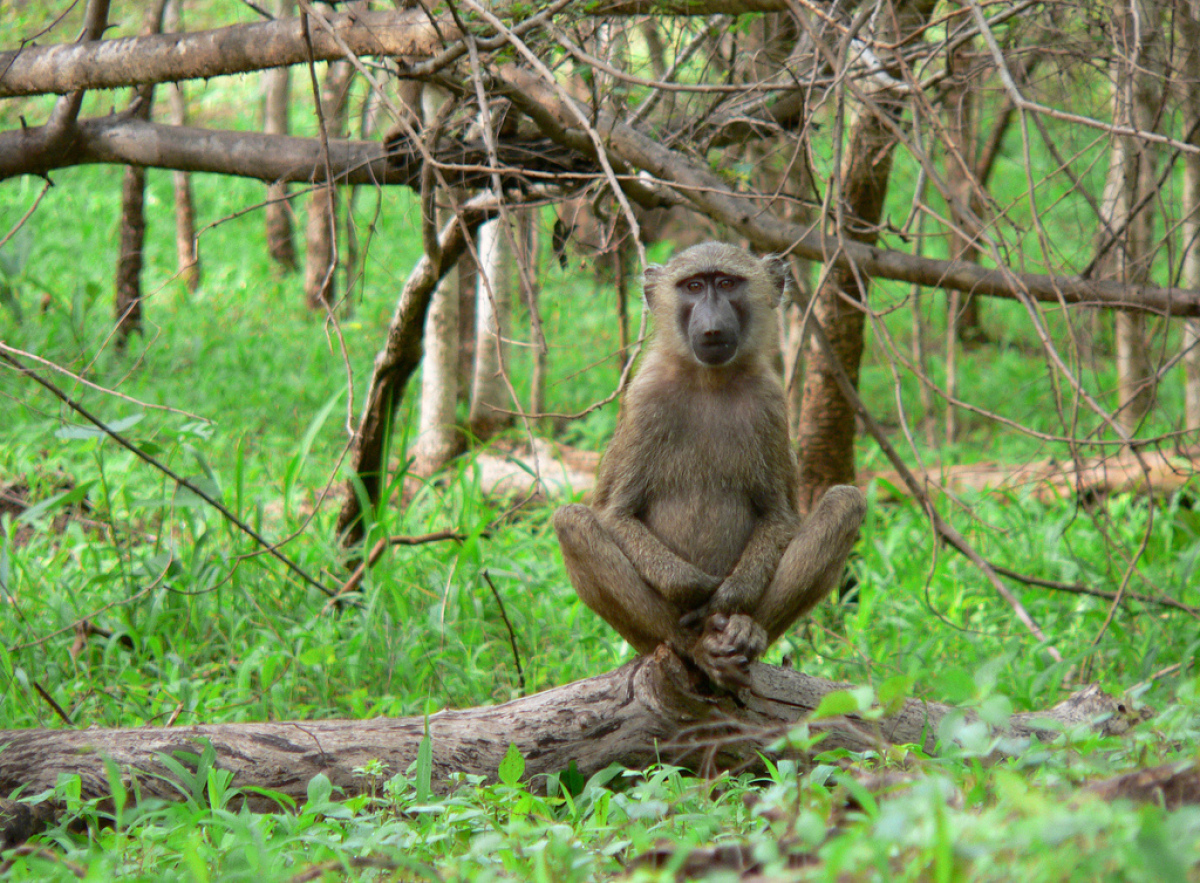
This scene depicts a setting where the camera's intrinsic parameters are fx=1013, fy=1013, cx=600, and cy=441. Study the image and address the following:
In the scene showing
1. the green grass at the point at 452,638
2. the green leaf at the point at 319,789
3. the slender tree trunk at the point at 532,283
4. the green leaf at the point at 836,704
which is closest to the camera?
the green leaf at the point at 836,704

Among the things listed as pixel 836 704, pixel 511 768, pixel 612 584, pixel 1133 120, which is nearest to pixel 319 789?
pixel 511 768

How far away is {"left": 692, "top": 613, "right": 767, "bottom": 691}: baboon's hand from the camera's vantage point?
3.03 m

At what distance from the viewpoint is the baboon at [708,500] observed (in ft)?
10.8

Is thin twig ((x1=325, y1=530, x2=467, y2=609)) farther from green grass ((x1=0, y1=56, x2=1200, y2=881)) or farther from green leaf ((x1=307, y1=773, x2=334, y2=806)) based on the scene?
green leaf ((x1=307, y1=773, x2=334, y2=806))

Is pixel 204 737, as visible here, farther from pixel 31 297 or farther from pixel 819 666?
pixel 31 297

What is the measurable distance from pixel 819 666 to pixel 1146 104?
3.14m

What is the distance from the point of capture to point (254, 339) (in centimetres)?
901

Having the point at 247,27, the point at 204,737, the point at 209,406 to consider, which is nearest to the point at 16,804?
the point at 204,737

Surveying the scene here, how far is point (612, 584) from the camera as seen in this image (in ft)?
10.9

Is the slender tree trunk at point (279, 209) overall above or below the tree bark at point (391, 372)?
above

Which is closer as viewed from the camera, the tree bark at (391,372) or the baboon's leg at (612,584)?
the baboon's leg at (612,584)

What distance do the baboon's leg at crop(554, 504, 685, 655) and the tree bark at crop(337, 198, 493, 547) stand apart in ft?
4.58

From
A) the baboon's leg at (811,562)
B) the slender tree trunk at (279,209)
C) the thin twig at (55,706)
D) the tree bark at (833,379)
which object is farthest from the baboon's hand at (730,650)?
the slender tree trunk at (279,209)

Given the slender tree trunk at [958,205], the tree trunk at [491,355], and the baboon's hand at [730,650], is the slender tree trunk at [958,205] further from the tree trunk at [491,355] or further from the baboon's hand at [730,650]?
the tree trunk at [491,355]
